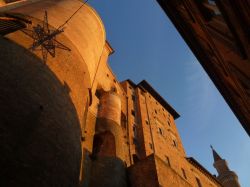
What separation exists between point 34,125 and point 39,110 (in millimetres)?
454

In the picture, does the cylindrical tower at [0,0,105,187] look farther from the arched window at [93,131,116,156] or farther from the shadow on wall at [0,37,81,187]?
the arched window at [93,131,116,156]

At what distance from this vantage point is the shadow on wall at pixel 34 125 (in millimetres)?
4562

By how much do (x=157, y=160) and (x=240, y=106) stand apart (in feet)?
12.7

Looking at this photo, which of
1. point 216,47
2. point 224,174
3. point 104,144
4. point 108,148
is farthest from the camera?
point 224,174

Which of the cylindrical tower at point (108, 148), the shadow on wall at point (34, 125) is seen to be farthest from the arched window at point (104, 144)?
the shadow on wall at point (34, 125)

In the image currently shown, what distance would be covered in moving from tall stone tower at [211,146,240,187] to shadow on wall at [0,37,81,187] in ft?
73.0

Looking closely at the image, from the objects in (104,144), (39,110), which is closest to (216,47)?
(39,110)

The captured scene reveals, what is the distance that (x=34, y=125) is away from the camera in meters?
5.30

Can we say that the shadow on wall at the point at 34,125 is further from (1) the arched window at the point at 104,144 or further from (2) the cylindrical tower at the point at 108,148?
(1) the arched window at the point at 104,144

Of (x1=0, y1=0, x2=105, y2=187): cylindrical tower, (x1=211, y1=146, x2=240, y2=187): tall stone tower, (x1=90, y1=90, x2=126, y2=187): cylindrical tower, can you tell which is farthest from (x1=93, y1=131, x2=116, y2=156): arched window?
(x1=211, y1=146, x2=240, y2=187): tall stone tower

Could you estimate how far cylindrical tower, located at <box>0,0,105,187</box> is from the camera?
183 inches

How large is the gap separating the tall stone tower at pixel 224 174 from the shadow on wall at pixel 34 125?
73.0 ft

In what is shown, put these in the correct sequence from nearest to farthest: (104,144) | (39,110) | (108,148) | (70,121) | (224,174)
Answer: (39,110) → (70,121) → (108,148) → (104,144) → (224,174)

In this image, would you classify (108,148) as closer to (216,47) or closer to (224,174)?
(216,47)
